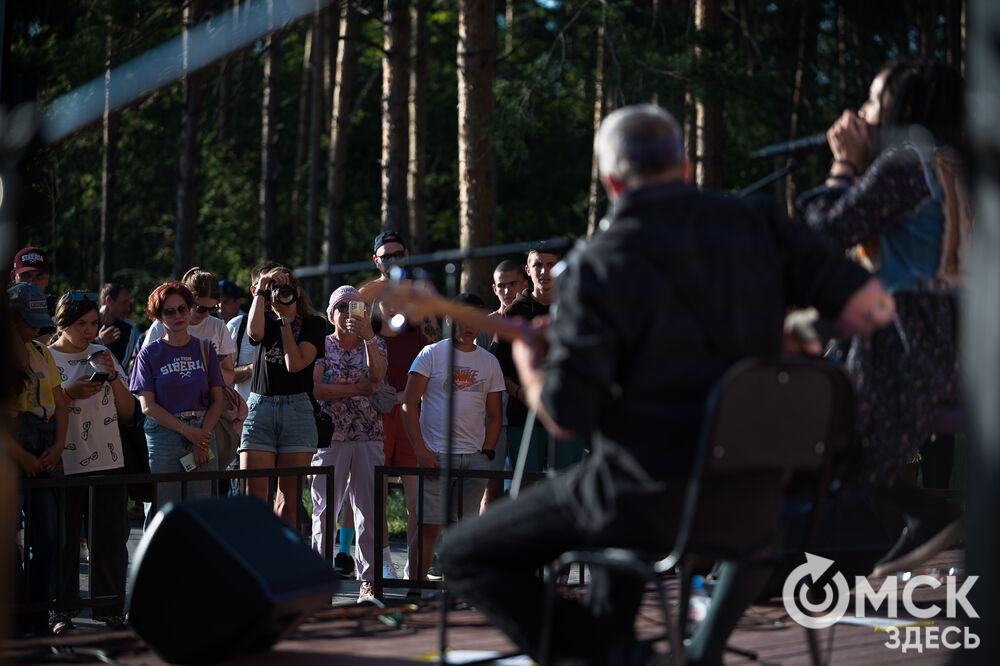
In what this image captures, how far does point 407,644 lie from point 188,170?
1647 centimetres

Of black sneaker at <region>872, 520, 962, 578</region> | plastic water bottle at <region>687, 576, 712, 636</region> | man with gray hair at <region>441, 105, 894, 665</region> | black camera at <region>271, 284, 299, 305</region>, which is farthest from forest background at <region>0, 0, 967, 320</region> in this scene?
black sneaker at <region>872, 520, 962, 578</region>

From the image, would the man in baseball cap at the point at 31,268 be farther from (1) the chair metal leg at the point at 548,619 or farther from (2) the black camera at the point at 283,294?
(1) the chair metal leg at the point at 548,619

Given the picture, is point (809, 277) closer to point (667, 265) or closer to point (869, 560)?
point (667, 265)

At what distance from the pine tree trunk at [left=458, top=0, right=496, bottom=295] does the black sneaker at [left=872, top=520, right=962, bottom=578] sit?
8097 millimetres

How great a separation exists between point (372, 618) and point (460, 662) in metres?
1.19

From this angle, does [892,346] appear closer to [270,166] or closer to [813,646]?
[813,646]

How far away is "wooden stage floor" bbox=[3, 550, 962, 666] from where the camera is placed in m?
4.44

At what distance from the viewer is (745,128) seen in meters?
19.6

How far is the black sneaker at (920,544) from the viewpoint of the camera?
13.8ft

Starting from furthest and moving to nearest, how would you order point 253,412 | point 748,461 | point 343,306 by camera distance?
point 343,306
point 253,412
point 748,461

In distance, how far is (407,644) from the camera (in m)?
4.79

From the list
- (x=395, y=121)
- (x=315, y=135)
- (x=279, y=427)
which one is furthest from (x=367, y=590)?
(x=315, y=135)

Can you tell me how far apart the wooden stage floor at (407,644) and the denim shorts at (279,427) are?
1.97 meters

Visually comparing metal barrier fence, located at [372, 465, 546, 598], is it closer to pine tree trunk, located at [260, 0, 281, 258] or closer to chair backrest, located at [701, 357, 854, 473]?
chair backrest, located at [701, 357, 854, 473]
